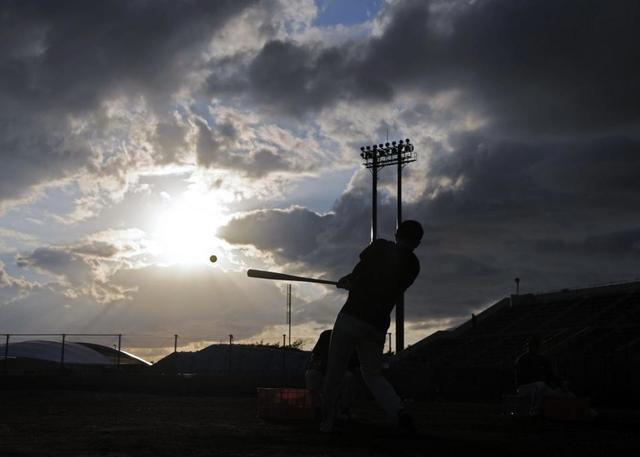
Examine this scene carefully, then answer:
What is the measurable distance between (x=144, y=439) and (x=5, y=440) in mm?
1133

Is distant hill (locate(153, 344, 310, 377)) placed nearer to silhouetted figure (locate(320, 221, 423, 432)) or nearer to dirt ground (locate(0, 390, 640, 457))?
dirt ground (locate(0, 390, 640, 457))

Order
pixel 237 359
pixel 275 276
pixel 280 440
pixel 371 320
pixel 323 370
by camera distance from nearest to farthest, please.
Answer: pixel 280 440 < pixel 371 320 < pixel 275 276 < pixel 323 370 < pixel 237 359

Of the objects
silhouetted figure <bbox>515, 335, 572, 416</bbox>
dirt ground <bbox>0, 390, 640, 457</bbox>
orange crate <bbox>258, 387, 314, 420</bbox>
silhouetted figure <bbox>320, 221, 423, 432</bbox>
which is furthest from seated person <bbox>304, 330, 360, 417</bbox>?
silhouetted figure <bbox>320, 221, 423, 432</bbox>

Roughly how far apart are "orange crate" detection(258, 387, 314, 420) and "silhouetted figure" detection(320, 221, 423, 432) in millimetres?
2371

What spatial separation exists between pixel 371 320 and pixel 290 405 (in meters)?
3.05

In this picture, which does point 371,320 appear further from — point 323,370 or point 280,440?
point 323,370

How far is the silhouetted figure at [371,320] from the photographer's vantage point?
296 inches

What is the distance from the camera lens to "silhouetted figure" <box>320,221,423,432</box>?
752 cm

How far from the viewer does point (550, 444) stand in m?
6.93

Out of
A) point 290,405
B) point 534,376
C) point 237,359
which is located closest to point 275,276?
point 290,405

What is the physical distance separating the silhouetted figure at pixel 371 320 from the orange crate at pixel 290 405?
2.37 m

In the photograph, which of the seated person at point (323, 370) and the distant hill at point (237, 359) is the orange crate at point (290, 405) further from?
the distant hill at point (237, 359)

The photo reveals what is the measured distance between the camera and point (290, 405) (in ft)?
33.3

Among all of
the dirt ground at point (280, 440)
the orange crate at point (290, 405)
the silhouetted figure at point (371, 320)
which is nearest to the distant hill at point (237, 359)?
the orange crate at point (290, 405)
